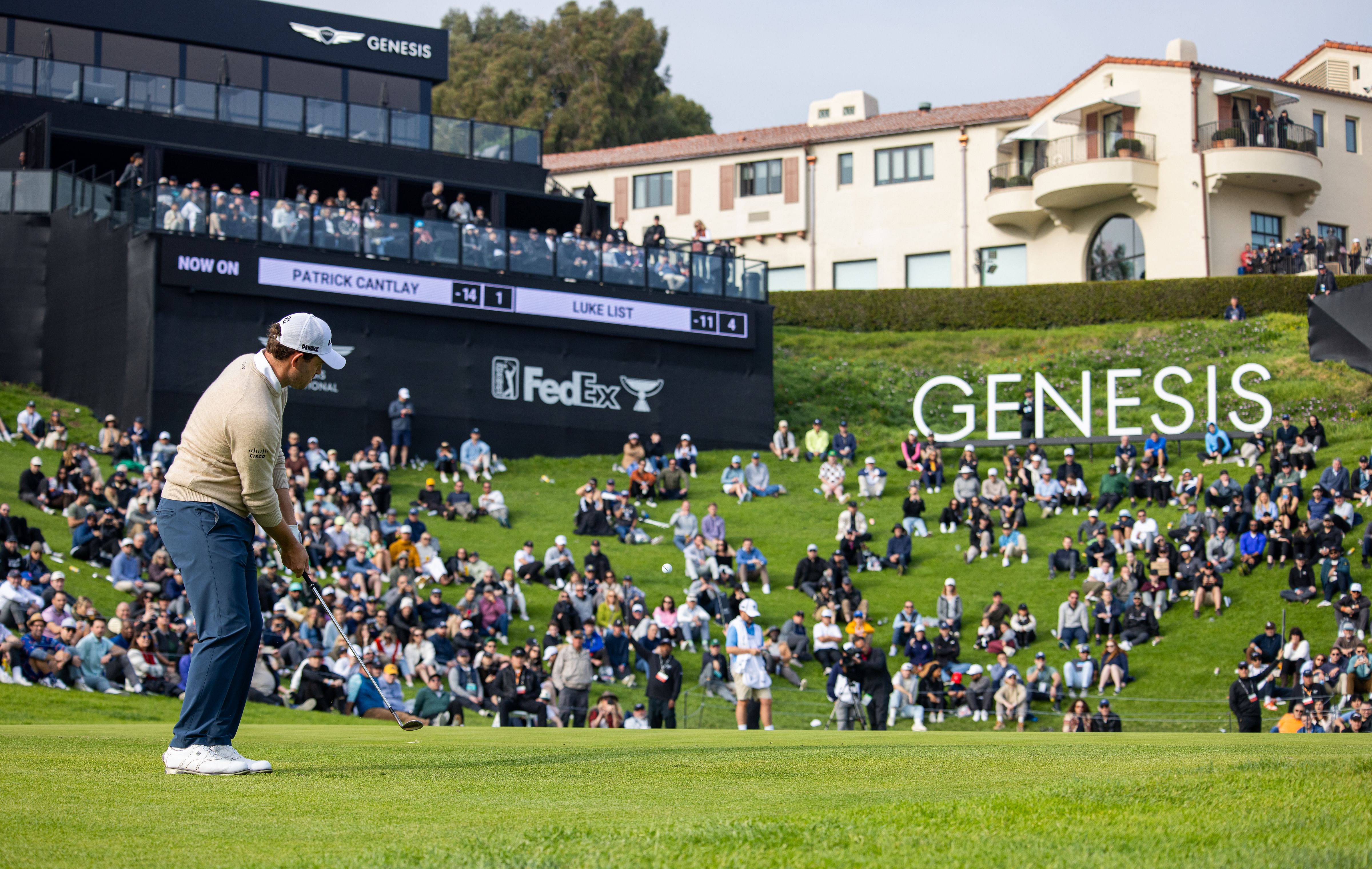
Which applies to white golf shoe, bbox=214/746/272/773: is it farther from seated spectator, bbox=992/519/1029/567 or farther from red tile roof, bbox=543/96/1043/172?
red tile roof, bbox=543/96/1043/172

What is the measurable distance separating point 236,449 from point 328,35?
40.9m

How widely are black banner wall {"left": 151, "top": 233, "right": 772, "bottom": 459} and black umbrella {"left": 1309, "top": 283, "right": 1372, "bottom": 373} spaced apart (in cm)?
2656

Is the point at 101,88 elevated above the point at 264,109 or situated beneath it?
elevated above

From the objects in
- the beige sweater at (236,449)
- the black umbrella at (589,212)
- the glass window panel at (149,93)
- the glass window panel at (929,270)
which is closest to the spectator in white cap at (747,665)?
the beige sweater at (236,449)

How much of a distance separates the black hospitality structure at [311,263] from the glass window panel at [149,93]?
63 mm

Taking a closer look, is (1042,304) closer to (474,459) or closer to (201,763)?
(474,459)

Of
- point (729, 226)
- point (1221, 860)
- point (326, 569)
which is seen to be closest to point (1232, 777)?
point (1221, 860)

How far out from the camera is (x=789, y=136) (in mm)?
60312

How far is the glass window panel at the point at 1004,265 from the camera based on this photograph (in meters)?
55.8

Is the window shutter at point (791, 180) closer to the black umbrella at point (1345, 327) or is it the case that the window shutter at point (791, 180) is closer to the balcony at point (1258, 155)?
the balcony at point (1258, 155)

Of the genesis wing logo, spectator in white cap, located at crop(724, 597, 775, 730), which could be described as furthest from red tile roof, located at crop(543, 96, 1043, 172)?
spectator in white cap, located at crop(724, 597, 775, 730)

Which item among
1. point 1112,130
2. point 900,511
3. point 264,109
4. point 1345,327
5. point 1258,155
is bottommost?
point 900,511

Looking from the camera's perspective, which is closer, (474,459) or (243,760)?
(243,760)

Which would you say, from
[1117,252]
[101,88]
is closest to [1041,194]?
[1117,252]
